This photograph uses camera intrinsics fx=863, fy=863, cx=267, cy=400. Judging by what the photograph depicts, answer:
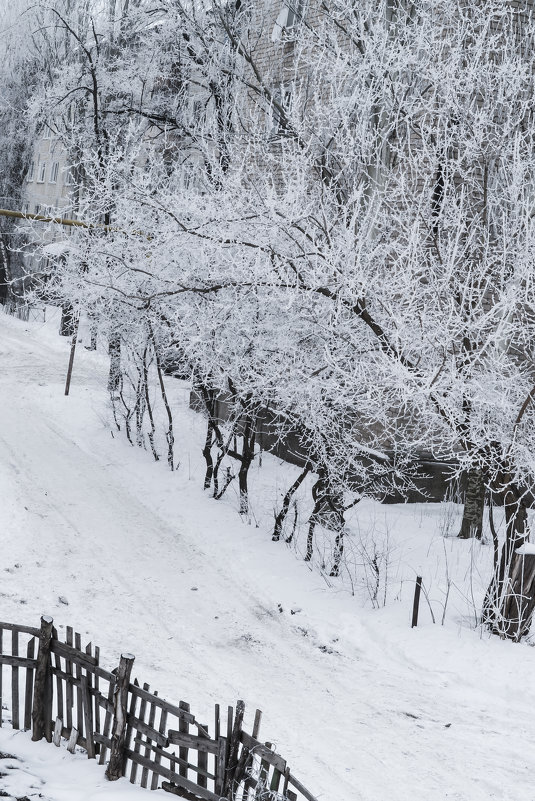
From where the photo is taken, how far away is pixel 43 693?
581 cm

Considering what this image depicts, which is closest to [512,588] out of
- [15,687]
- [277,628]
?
[277,628]

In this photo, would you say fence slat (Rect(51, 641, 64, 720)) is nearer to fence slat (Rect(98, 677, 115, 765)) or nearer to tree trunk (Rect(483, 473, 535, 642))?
fence slat (Rect(98, 677, 115, 765))

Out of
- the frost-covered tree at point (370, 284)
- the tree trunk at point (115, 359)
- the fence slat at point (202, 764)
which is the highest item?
the frost-covered tree at point (370, 284)

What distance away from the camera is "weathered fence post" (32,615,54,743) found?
5.75 m

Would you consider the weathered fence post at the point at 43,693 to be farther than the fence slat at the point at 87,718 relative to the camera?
Yes

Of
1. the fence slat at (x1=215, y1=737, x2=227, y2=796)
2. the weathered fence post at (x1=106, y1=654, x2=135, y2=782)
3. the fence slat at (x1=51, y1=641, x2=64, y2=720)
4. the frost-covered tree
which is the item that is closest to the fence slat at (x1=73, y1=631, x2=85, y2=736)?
the fence slat at (x1=51, y1=641, x2=64, y2=720)

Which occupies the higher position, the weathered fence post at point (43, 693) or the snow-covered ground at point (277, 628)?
the weathered fence post at point (43, 693)

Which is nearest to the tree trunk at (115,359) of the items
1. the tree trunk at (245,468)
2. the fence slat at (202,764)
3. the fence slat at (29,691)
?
the tree trunk at (245,468)

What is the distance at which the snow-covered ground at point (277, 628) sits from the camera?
20.6ft

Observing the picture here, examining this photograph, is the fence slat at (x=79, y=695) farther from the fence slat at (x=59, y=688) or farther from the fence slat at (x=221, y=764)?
the fence slat at (x=221, y=764)

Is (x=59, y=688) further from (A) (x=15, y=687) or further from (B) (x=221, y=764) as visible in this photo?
(B) (x=221, y=764)

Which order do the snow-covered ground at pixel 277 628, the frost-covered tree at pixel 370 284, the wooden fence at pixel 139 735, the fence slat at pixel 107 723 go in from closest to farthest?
1. the wooden fence at pixel 139 735
2. the fence slat at pixel 107 723
3. the snow-covered ground at pixel 277 628
4. the frost-covered tree at pixel 370 284

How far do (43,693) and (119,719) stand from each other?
0.73 metres

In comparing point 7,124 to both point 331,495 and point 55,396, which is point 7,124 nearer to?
point 55,396
